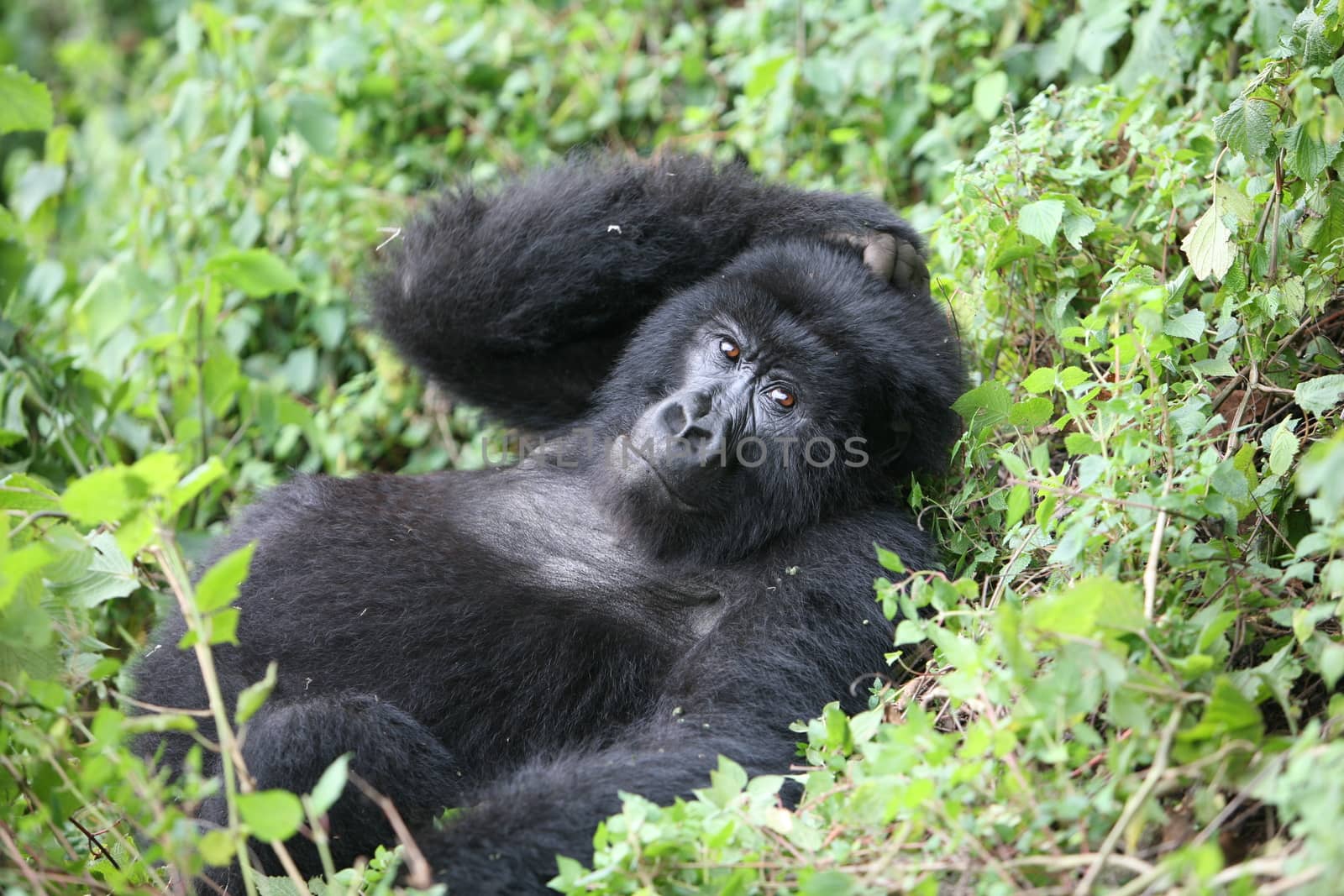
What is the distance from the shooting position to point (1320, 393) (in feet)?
9.37

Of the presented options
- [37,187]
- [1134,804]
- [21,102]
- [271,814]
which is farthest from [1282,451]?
[37,187]

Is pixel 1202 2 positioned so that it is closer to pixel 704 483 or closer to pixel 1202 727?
pixel 704 483

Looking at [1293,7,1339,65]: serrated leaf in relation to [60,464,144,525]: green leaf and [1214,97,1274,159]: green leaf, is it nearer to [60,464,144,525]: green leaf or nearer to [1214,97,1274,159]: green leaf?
[1214,97,1274,159]: green leaf

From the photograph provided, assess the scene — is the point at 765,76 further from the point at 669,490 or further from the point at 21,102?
the point at 21,102

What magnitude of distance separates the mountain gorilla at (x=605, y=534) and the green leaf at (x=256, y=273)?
1.95 feet

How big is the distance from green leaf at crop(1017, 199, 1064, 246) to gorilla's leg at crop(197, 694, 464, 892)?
215 cm

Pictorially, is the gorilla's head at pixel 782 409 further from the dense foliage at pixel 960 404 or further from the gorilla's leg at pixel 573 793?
the gorilla's leg at pixel 573 793

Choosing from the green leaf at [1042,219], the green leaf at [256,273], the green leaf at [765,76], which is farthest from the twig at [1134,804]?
the green leaf at [765,76]

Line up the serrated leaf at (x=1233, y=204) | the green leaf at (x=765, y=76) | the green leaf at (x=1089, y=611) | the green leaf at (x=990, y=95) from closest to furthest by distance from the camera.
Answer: the green leaf at (x=1089, y=611)
the serrated leaf at (x=1233, y=204)
the green leaf at (x=990, y=95)
the green leaf at (x=765, y=76)

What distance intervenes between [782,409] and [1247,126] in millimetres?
1377

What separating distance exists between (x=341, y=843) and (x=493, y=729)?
501 millimetres

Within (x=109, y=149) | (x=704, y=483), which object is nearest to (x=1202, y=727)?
(x=704, y=483)

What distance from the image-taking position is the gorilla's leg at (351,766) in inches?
113

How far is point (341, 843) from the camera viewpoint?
287cm
